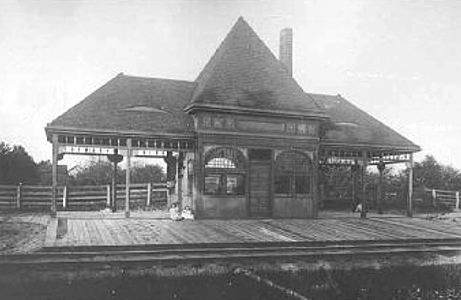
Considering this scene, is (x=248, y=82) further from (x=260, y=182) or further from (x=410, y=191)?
(x=410, y=191)

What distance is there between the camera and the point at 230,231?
43.7 feet

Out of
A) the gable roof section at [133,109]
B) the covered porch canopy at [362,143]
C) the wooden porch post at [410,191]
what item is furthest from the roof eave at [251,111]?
the wooden porch post at [410,191]

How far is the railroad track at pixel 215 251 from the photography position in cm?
953

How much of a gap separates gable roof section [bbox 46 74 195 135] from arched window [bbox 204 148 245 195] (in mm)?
1337

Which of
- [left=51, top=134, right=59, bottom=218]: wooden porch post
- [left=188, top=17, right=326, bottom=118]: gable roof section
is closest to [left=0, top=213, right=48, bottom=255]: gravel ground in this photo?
[left=51, top=134, right=59, bottom=218]: wooden porch post

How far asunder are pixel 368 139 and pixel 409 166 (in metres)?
2.42

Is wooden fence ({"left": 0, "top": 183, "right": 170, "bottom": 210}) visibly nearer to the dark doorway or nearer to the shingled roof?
the shingled roof

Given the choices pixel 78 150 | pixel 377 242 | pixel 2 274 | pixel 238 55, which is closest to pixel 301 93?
pixel 238 55

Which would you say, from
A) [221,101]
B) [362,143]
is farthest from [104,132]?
[362,143]

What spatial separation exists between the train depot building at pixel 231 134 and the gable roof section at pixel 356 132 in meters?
0.08

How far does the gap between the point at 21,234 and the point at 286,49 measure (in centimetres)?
1355

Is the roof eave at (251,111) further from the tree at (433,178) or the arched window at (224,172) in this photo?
the tree at (433,178)

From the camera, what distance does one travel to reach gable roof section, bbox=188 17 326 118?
55.5 feet

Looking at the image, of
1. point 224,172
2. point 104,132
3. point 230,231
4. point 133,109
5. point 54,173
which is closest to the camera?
point 230,231
